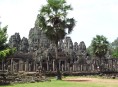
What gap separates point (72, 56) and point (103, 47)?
588 centimetres

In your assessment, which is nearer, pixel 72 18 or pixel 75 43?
pixel 72 18

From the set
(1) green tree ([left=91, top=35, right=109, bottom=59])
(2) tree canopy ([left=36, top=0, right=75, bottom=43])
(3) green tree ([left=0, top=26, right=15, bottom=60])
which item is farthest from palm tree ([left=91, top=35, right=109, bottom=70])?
(3) green tree ([left=0, top=26, right=15, bottom=60])

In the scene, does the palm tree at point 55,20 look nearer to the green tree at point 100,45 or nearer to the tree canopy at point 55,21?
the tree canopy at point 55,21

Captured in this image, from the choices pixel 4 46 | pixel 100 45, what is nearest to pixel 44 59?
pixel 100 45

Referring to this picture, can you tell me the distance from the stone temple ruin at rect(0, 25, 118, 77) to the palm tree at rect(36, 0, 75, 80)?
752 cm

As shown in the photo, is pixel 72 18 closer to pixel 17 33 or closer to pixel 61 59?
pixel 61 59

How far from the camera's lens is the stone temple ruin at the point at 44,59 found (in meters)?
48.0

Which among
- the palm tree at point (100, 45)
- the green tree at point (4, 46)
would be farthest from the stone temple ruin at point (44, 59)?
the green tree at point (4, 46)

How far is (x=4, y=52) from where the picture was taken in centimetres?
3019

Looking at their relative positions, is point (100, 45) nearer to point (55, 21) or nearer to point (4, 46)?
point (55, 21)

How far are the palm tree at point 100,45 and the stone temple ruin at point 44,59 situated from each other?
125cm

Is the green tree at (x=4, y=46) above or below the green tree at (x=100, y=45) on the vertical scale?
below

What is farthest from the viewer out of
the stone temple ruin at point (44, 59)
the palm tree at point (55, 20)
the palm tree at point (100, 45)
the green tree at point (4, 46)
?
the palm tree at point (100, 45)

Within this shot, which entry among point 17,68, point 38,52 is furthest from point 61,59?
point 17,68
